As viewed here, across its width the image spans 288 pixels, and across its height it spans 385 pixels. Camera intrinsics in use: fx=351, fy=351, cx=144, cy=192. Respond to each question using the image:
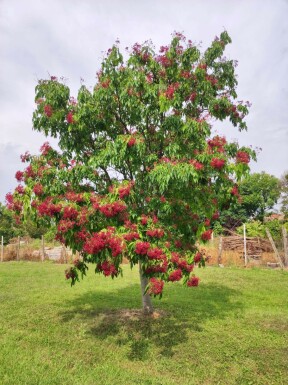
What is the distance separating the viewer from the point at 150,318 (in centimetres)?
892

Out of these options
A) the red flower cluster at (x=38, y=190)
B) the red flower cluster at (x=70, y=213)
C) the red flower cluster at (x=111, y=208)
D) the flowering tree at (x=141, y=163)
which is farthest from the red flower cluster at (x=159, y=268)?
the red flower cluster at (x=38, y=190)

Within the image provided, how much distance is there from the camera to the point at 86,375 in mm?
6035

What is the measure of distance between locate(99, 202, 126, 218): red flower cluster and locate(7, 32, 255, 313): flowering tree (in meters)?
0.02

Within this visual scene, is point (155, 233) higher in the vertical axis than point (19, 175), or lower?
lower

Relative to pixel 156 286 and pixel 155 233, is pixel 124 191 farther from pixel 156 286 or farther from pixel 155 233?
pixel 156 286

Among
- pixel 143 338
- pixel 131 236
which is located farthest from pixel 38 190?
pixel 143 338

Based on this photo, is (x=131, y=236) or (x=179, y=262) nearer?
(x=131, y=236)

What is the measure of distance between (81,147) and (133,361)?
15.2 feet

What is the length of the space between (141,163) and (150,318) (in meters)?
4.07

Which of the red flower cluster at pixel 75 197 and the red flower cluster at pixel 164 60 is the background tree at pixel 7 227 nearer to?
the red flower cluster at pixel 75 197

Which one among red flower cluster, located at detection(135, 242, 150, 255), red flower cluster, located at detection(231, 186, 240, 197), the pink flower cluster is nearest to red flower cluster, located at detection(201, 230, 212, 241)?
red flower cluster, located at detection(231, 186, 240, 197)

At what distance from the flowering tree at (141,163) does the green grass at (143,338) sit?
1.43 m

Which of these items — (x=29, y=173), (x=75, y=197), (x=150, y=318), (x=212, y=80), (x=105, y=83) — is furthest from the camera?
(x=150, y=318)

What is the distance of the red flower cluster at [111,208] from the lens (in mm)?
6090
